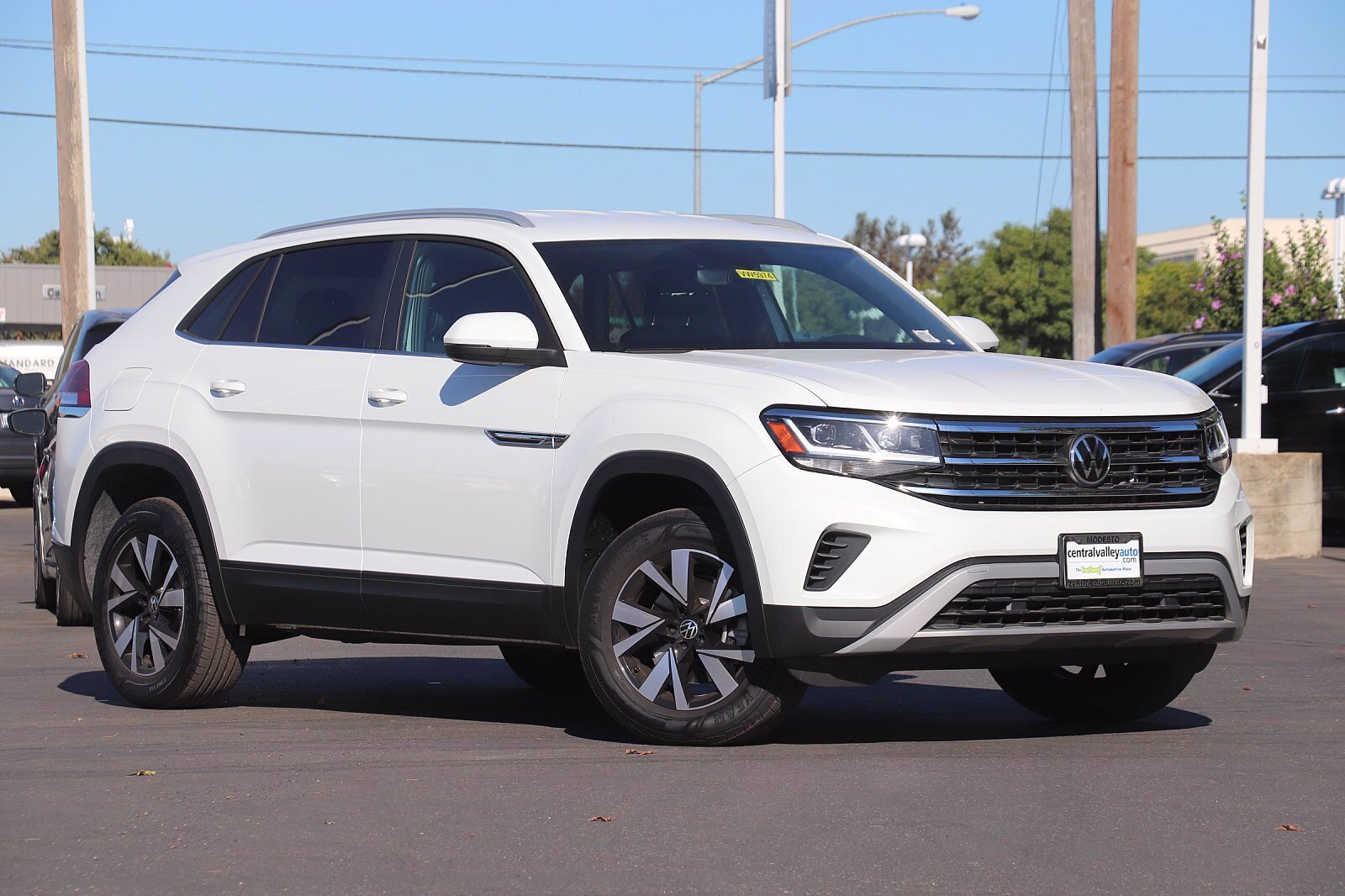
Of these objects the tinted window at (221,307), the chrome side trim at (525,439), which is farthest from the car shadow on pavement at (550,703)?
the tinted window at (221,307)

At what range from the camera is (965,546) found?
19.6 ft

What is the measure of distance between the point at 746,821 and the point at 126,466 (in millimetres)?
3907

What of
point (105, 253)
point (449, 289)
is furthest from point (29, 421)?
point (105, 253)

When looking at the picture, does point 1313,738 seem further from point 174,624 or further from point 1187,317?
point 1187,317

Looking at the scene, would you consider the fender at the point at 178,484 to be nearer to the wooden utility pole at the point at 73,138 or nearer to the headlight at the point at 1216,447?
the headlight at the point at 1216,447

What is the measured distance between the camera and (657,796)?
Result: 225 inches

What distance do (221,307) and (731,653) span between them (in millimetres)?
2995

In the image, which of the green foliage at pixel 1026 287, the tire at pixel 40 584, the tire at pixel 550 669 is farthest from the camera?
the green foliage at pixel 1026 287

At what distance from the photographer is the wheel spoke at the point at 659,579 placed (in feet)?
21.0

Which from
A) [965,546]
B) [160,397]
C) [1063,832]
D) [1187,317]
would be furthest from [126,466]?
[1187,317]

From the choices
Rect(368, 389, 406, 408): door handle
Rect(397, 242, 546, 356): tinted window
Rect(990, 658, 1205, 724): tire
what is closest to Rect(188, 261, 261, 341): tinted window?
Rect(397, 242, 546, 356): tinted window

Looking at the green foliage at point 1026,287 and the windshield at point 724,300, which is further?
the green foliage at point 1026,287

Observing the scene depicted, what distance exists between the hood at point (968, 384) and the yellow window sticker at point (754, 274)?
1.72 ft

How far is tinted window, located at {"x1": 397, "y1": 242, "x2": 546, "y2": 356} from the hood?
82 cm
